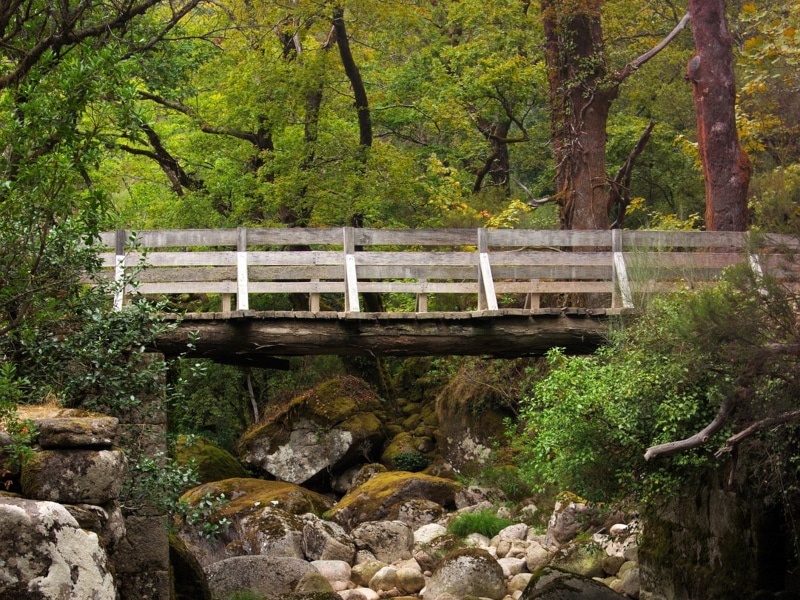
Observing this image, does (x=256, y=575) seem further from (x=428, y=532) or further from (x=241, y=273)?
(x=241, y=273)

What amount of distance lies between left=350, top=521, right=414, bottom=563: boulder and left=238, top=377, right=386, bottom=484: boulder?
145 inches

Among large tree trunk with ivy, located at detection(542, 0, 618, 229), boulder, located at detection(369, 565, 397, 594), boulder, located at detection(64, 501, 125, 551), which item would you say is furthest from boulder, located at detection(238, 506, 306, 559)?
boulder, located at detection(64, 501, 125, 551)

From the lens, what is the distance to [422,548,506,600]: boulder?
12.6 metres

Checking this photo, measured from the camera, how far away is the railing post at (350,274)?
40.2ft

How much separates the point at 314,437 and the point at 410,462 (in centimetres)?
184

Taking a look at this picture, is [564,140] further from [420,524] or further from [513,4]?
[420,524]

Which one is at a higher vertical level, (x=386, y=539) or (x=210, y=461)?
(x=210, y=461)

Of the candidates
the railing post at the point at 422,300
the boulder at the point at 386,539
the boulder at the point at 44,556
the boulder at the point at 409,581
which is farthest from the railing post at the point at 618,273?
the boulder at the point at 44,556

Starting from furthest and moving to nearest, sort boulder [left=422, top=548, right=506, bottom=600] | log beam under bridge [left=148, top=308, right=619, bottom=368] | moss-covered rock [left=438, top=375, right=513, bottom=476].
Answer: moss-covered rock [left=438, top=375, right=513, bottom=476] → boulder [left=422, top=548, right=506, bottom=600] → log beam under bridge [left=148, top=308, right=619, bottom=368]

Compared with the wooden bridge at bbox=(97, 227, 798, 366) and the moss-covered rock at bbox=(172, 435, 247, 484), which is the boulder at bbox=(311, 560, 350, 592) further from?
the moss-covered rock at bbox=(172, 435, 247, 484)

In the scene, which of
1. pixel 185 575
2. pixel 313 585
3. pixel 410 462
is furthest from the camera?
pixel 410 462

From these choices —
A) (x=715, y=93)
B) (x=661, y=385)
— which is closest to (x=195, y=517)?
(x=661, y=385)

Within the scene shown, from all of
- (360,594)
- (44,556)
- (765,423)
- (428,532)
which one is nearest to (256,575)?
(360,594)

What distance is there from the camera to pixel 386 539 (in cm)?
1481
